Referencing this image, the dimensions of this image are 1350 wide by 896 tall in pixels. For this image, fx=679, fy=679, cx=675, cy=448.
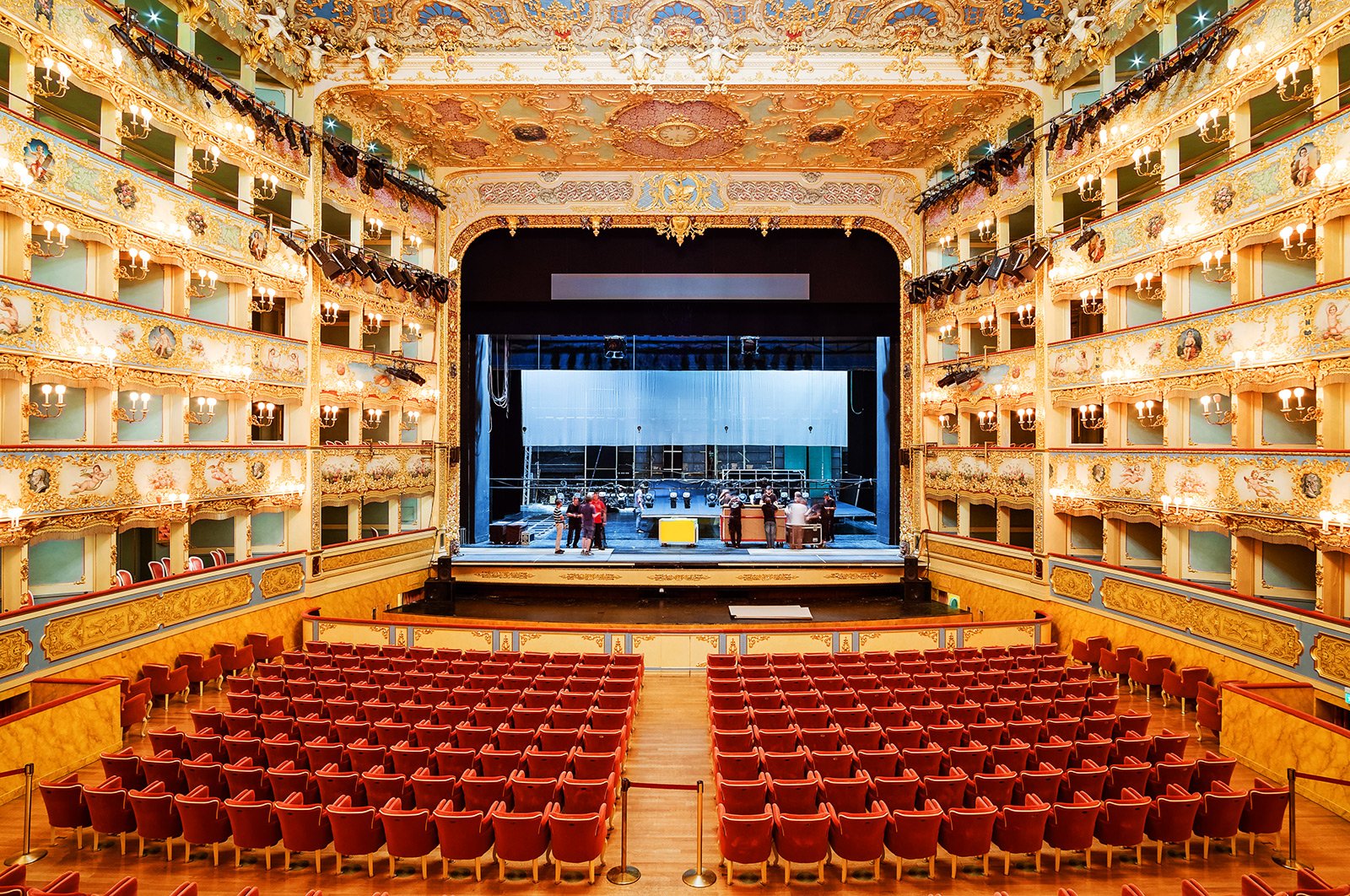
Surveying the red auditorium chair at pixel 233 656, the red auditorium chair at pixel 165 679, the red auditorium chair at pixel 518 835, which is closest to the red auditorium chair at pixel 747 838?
the red auditorium chair at pixel 518 835

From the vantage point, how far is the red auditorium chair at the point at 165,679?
360 inches

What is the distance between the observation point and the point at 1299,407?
361 inches

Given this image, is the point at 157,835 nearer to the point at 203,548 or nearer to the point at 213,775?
the point at 213,775

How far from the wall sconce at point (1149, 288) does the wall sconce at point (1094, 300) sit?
505 millimetres

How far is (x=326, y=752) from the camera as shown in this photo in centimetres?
605

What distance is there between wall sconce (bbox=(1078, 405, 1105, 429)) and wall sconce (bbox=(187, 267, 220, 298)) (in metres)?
15.1

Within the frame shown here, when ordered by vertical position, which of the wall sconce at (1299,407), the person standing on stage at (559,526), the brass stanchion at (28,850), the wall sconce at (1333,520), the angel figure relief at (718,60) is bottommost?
the brass stanchion at (28,850)

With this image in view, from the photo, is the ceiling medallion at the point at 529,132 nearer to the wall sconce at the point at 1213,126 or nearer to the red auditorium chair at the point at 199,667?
the red auditorium chair at the point at 199,667

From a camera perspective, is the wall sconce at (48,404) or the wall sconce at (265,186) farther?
the wall sconce at (265,186)

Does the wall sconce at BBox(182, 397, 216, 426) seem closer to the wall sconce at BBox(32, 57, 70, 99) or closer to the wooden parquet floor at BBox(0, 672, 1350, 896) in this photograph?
the wall sconce at BBox(32, 57, 70, 99)

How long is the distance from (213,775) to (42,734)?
294 cm

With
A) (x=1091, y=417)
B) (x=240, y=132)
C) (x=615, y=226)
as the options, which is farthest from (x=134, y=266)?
(x=1091, y=417)

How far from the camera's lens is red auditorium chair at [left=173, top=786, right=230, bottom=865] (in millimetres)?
5203

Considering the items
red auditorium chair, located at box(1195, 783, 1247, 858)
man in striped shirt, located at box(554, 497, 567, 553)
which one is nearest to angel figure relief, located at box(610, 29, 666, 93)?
man in striped shirt, located at box(554, 497, 567, 553)
